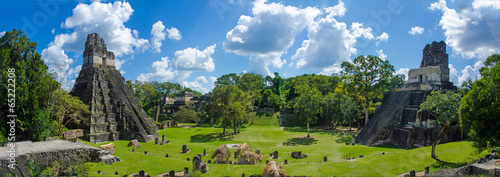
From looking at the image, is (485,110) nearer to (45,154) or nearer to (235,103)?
(45,154)

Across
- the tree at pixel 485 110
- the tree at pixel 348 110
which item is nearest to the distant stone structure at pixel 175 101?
the tree at pixel 348 110

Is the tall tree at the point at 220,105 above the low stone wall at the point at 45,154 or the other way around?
above

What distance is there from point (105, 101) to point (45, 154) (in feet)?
46.8

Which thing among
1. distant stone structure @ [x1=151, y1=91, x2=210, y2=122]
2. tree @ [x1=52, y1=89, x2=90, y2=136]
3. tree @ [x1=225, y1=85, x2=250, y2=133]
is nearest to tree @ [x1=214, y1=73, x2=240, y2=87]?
distant stone structure @ [x1=151, y1=91, x2=210, y2=122]

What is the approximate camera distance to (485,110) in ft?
42.1

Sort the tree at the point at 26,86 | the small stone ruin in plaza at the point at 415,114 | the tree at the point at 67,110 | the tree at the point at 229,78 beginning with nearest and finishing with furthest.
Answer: the tree at the point at 26,86 < the small stone ruin in plaza at the point at 415,114 < the tree at the point at 67,110 < the tree at the point at 229,78

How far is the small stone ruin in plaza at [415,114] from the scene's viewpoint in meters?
20.9

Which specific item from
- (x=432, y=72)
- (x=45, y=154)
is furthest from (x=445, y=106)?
(x=45, y=154)

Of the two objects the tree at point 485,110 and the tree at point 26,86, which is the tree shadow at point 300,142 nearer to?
the tree at point 485,110

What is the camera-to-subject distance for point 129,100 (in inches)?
1187

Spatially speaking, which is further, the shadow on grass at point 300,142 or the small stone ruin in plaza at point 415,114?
the shadow on grass at point 300,142

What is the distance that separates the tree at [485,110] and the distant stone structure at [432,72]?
1262cm

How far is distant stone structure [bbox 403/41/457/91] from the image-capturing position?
995 inches

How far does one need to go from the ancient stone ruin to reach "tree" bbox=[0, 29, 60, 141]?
5.25m
